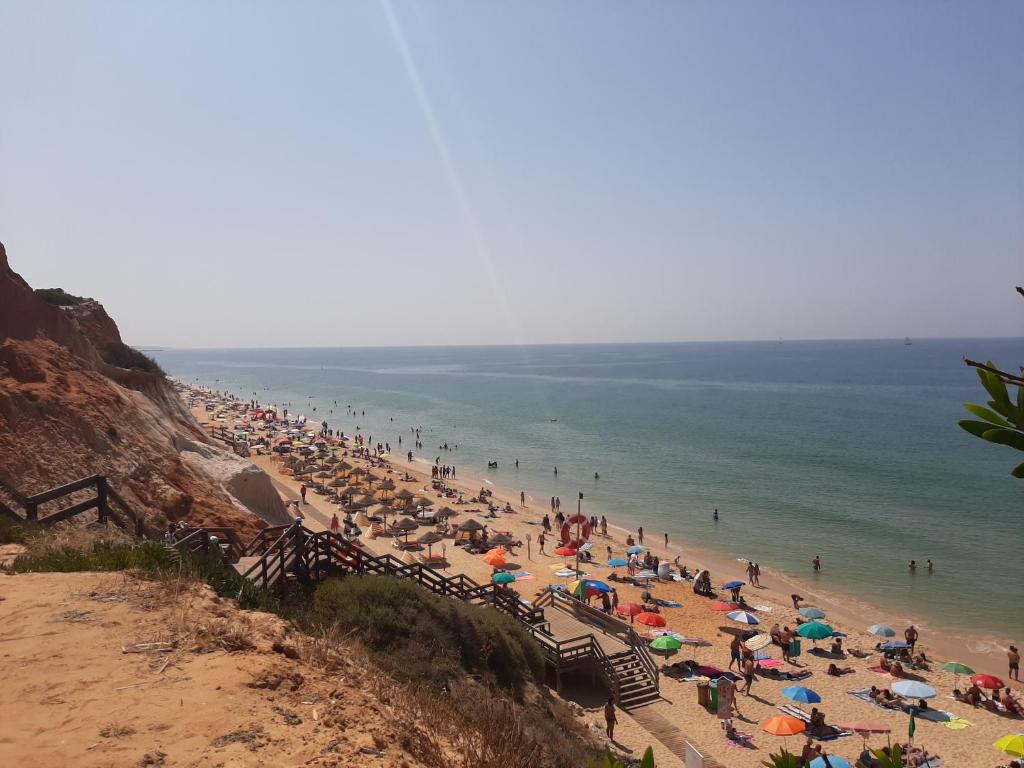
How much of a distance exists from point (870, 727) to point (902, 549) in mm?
20184

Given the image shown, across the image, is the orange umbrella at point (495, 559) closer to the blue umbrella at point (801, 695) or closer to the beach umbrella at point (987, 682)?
the blue umbrella at point (801, 695)

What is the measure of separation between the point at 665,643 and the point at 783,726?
393cm

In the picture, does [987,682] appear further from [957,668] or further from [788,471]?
[788,471]

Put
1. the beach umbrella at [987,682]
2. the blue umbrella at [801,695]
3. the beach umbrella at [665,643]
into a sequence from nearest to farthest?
1. the blue umbrella at [801,695]
2. the beach umbrella at [987,682]
3. the beach umbrella at [665,643]

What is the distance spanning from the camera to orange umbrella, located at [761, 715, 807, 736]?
14.8 meters

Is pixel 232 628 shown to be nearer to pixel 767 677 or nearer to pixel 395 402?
pixel 767 677

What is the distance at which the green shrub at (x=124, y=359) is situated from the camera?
3134 centimetres

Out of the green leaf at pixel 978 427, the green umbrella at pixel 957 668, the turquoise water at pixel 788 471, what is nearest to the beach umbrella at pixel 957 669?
the green umbrella at pixel 957 668

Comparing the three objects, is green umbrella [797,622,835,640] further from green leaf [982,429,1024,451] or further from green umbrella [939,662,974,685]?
green leaf [982,429,1024,451]

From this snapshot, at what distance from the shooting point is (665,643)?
59.6ft

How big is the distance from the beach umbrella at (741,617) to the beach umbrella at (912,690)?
4.91 m

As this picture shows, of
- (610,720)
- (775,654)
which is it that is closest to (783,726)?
(610,720)

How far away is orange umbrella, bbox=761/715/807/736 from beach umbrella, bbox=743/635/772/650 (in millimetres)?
4319

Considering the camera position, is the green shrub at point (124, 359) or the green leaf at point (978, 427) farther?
the green shrub at point (124, 359)
